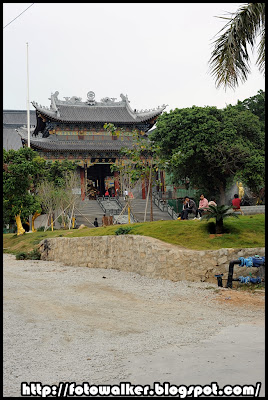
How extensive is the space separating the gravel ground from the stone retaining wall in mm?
424

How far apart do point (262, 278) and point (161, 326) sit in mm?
4555

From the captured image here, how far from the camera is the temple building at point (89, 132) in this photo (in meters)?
48.5

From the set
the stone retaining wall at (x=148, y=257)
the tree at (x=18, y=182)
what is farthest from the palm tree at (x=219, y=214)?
the tree at (x=18, y=182)

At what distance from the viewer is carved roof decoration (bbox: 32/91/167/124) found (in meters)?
50.6

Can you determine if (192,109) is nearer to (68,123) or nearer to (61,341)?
(68,123)

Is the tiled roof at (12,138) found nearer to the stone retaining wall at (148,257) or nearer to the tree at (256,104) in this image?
the tree at (256,104)

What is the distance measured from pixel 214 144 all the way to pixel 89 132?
63.8 ft

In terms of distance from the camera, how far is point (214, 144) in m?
34.9

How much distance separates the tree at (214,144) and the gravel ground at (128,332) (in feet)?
64.3

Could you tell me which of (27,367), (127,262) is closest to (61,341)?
(27,367)

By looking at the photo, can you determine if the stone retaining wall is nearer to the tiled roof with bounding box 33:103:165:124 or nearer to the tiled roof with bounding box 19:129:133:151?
the tiled roof with bounding box 19:129:133:151

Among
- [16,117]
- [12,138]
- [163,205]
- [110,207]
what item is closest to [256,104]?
[163,205]

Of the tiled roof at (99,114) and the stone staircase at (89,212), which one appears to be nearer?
the stone staircase at (89,212)

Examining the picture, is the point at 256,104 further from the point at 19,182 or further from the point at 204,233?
the point at 204,233
